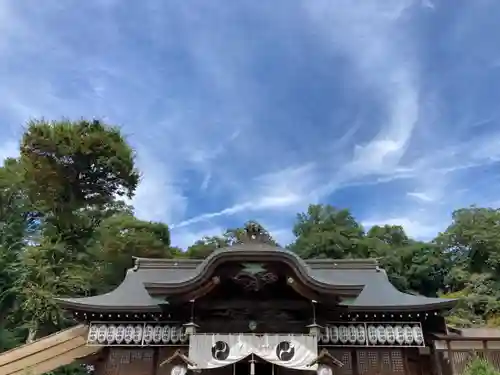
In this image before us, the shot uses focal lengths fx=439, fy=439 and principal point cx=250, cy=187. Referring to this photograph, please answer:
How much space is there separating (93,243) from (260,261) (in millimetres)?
22373

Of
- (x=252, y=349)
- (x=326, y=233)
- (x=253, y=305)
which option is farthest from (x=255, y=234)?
(x=326, y=233)

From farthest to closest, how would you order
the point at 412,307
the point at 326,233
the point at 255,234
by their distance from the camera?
the point at 326,233 → the point at 255,234 → the point at 412,307

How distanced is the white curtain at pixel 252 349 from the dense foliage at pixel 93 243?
27.3 feet

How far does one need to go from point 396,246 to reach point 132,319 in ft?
119

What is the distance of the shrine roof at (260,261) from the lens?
11203mm

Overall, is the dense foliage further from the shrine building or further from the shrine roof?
the shrine building

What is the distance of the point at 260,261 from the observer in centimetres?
1139

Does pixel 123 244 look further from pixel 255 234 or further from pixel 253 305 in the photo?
pixel 253 305

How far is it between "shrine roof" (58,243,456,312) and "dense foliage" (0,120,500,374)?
4.95 m

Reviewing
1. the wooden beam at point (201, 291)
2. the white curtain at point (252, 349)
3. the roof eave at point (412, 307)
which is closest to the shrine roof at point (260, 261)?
the roof eave at point (412, 307)

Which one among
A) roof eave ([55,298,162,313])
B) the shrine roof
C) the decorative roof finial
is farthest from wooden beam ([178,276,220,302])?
the decorative roof finial

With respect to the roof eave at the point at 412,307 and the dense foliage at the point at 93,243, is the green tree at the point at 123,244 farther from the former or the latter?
the roof eave at the point at 412,307

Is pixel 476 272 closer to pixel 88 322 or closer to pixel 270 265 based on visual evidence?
pixel 270 265

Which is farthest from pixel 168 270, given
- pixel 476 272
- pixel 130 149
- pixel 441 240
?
pixel 441 240
